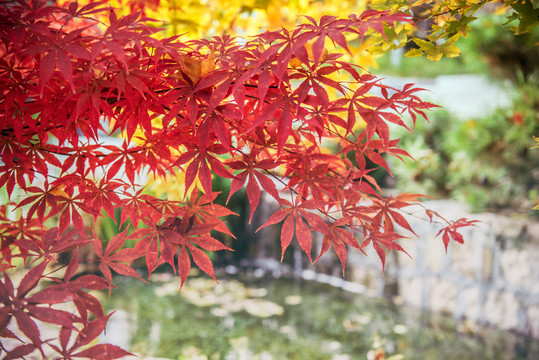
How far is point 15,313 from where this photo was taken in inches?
20.6

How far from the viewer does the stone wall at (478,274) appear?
2.28m

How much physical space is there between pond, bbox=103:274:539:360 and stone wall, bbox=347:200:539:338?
0.31 ft

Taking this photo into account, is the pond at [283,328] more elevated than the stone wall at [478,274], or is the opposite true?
the stone wall at [478,274]

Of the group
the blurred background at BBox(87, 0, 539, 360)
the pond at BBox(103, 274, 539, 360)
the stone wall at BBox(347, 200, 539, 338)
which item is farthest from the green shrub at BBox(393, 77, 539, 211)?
the pond at BBox(103, 274, 539, 360)

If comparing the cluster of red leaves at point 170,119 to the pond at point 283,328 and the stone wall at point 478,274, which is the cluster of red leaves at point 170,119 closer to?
the pond at point 283,328

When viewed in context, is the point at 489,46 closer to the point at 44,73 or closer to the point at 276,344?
the point at 276,344

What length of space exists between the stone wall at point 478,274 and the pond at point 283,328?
9 cm

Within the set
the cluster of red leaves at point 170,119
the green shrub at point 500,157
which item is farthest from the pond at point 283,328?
the cluster of red leaves at point 170,119

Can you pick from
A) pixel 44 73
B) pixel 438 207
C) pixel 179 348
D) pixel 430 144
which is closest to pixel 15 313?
pixel 44 73

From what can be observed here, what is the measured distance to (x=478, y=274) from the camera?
242 centimetres

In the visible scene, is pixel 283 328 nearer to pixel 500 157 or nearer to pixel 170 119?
pixel 500 157

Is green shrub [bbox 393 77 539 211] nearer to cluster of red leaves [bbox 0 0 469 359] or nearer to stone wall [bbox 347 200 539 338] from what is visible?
stone wall [bbox 347 200 539 338]

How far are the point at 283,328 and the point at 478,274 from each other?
116 cm

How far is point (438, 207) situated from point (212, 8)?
1.99m
